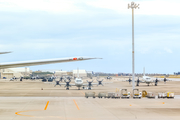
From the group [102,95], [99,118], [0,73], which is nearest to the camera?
[99,118]

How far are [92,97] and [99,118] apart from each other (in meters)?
21.3

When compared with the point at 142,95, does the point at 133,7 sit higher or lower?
higher

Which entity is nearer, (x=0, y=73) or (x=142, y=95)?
(x=142, y=95)

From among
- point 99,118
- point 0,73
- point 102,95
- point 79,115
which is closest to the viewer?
point 99,118

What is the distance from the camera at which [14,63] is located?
2541 cm

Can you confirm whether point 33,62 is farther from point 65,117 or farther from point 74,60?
point 65,117

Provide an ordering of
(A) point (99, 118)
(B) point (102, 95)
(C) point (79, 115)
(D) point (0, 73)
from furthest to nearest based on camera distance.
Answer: (D) point (0, 73), (B) point (102, 95), (C) point (79, 115), (A) point (99, 118)

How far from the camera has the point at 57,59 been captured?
1013 inches

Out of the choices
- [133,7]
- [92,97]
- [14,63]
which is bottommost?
[92,97]

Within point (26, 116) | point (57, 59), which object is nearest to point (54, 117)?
point (26, 116)

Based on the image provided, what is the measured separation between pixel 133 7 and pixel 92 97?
16216mm

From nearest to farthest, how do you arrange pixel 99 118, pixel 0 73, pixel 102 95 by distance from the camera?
pixel 99 118, pixel 102 95, pixel 0 73

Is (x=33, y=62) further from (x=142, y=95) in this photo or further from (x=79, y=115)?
→ (x=142, y=95)

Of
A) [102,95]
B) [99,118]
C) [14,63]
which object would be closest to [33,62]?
[14,63]
